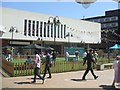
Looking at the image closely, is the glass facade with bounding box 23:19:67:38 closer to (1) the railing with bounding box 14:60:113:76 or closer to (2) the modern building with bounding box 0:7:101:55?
→ (2) the modern building with bounding box 0:7:101:55

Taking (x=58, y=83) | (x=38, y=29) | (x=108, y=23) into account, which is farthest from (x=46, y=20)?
(x=58, y=83)

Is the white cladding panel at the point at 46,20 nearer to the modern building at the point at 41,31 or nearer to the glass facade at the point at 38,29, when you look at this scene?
the modern building at the point at 41,31

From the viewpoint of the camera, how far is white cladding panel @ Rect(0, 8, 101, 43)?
70.9m

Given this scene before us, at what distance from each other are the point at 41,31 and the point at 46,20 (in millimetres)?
5010

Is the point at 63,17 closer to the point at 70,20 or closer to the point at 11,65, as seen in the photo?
the point at 70,20

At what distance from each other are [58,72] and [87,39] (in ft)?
218

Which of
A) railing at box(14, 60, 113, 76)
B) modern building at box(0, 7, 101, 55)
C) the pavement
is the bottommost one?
the pavement

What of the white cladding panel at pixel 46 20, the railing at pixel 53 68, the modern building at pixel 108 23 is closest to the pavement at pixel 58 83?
the railing at pixel 53 68

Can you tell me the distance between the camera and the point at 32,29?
74.6 m

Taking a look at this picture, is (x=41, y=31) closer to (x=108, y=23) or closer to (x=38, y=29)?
(x=38, y=29)

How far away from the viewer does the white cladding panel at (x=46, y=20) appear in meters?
70.9

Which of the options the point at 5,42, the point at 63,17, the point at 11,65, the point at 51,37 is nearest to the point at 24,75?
the point at 11,65

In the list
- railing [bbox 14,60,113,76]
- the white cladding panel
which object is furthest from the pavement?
the white cladding panel

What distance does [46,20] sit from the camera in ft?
264
